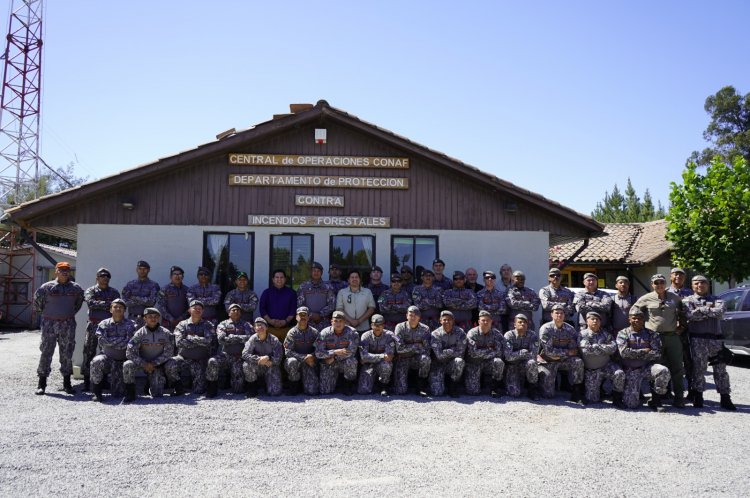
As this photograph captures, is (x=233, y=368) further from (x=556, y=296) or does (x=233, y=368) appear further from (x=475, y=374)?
(x=556, y=296)

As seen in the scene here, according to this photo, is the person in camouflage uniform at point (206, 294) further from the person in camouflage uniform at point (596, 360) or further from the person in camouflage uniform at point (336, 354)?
the person in camouflage uniform at point (596, 360)

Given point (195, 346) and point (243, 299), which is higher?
point (243, 299)

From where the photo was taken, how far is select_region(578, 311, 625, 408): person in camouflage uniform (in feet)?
26.0

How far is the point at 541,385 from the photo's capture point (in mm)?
8289

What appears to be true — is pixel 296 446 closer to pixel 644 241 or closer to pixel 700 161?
pixel 644 241

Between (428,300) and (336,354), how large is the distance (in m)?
2.04

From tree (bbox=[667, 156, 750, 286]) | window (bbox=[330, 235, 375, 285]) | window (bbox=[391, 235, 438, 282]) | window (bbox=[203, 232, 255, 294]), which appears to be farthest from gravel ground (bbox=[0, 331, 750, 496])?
tree (bbox=[667, 156, 750, 286])

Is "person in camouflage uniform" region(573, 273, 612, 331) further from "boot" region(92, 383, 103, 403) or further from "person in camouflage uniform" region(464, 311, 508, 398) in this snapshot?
"boot" region(92, 383, 103, 403)

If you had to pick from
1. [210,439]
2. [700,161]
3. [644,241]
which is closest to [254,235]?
[210,439]

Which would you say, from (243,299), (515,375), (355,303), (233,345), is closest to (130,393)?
(233,345)

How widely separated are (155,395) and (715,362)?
27.9 ft

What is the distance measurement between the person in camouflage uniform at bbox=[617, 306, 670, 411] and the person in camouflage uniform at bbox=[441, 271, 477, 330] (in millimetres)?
2435

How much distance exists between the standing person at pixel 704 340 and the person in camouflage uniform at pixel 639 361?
0.60m

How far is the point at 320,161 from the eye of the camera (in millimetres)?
10547
